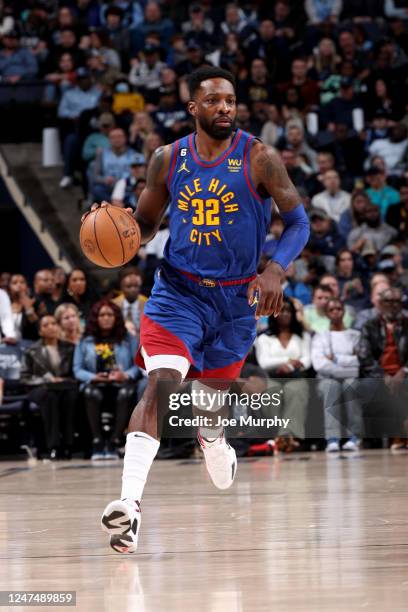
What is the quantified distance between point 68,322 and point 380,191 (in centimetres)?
417

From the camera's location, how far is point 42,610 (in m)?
3.82

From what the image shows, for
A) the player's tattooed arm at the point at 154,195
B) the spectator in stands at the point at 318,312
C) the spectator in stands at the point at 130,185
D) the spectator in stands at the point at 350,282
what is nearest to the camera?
the player's tattooed arm at the point at 154,195

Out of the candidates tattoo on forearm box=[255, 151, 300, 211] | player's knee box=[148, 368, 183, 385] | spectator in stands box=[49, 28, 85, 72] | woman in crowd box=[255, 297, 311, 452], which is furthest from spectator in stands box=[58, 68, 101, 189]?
player's knee box=[148, 368, 183, 385]

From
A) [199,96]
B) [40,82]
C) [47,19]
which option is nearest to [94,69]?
[40,82]

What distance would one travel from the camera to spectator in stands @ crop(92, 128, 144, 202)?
14.4 m

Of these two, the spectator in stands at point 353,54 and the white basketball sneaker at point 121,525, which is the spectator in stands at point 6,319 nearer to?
the white basketball sneaker at point 121,525

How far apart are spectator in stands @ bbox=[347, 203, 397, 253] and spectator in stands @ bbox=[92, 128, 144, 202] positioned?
9.35 ft

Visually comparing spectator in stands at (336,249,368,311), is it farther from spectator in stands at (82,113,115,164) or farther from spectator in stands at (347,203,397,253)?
spectator in stands at (82,113,115,164)

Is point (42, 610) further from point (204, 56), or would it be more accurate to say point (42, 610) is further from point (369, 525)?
point (204, 56)

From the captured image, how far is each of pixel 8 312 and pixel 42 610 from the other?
7.57 m

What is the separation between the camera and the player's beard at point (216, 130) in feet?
18.5

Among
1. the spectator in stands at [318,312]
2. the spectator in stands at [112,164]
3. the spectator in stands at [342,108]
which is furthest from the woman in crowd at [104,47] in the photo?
the spectator in stands at [318,312]

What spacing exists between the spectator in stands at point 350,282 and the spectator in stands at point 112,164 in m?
3.18

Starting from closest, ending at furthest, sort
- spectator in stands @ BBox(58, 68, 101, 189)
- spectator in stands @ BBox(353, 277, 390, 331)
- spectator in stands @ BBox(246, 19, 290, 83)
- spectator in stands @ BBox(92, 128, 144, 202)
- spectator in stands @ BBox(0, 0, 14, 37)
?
spectator in stands @ BBox(353, 277, 390, 331)
spectator in stands @ BBox(92, 128, 144, 202)
spectator in stands @ BBox(58, 68, 101, 189)
spectator in stands @ BBox(246, 19, 290, 83)
spectator in stands @ BBox(0, 0, 14, 37)
